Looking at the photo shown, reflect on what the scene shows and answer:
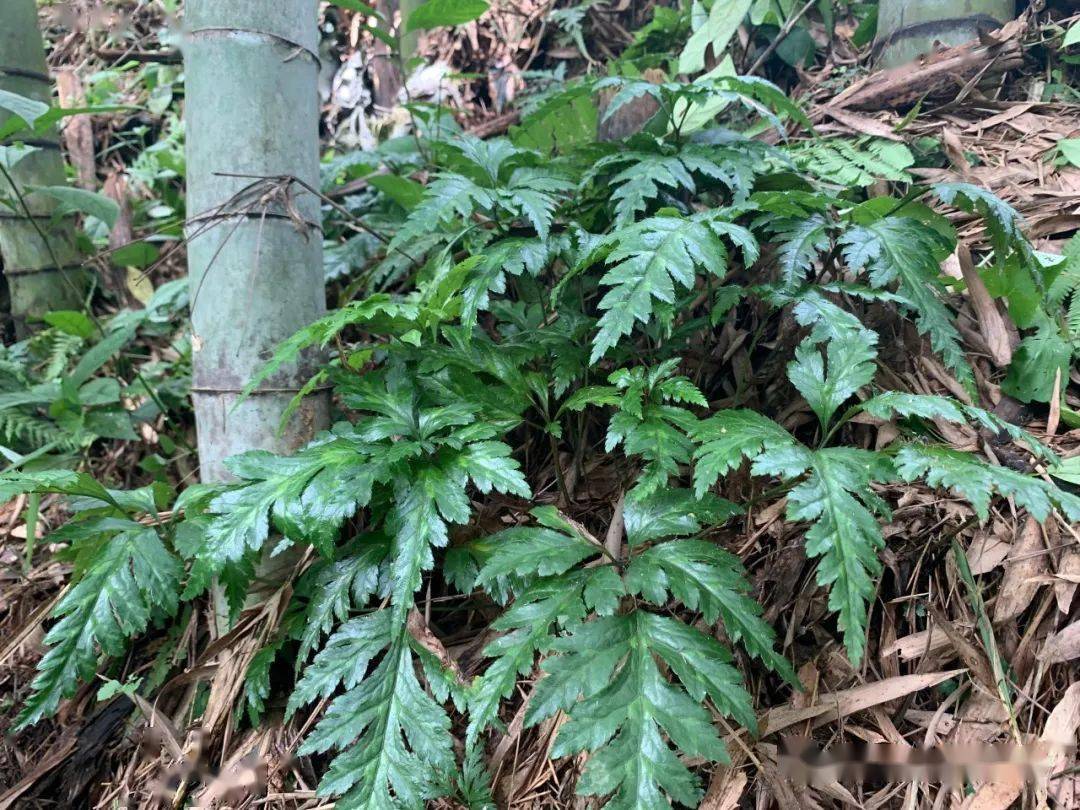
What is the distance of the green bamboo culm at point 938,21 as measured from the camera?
230 cm

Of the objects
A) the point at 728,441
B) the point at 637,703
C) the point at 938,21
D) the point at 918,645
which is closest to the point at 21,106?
the point at 728,441

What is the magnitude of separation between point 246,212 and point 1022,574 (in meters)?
1.82

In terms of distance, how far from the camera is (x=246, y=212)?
1620 mm

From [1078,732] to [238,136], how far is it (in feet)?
6.71

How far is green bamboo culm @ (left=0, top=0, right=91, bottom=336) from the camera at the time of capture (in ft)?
7.62

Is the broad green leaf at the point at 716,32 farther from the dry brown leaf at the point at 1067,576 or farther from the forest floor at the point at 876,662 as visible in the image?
the dry brown leaf at the point at 1067,576

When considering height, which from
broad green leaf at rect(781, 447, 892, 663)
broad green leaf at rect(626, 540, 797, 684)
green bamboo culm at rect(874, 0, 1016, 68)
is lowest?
broad green leaf at rect(626, 540, 797, 684)

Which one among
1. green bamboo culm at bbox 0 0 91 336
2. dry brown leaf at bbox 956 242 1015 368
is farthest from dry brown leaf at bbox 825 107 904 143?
green bamboo culm at bbox 0 0 91 336

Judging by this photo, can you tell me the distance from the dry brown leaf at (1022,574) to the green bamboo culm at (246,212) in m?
1.54

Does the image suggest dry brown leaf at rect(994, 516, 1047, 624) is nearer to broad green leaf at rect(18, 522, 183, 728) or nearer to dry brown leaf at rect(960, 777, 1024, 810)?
dry brown leaf at rect(960, 777, 1024, 810)

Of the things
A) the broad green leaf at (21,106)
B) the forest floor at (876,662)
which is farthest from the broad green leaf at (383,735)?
the broad green leaf at (21,106)

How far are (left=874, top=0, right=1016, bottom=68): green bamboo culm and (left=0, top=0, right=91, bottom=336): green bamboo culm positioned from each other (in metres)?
2.96

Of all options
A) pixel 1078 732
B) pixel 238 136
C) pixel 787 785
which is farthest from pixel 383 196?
pixel 1078 732

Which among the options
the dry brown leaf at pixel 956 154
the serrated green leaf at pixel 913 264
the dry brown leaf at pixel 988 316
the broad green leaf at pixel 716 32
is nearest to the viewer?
the serrated green leaf at pixel 913 264
